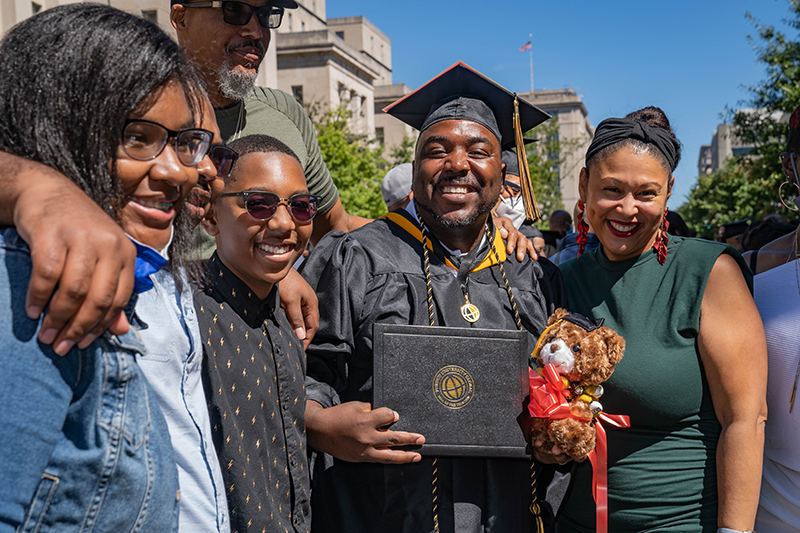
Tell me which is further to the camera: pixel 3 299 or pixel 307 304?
pixel 307 304

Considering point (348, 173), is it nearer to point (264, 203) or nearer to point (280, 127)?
point (280, 127)

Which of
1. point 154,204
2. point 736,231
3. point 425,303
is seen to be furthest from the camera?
point 736,231

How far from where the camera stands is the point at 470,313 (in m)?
2.74

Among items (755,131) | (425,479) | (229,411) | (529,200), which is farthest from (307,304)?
(755,131)

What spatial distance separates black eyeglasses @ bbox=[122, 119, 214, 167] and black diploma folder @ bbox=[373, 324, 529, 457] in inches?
41.8

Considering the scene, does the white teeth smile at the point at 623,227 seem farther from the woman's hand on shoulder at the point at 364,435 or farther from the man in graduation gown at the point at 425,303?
the woman's hand on shoulder at the point at 364,435

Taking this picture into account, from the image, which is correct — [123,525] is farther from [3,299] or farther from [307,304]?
[307,304]

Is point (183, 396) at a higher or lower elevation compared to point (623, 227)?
lower

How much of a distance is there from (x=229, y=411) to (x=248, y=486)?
0.77 feet

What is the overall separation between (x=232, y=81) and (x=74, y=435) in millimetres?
2232

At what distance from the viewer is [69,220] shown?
108cm

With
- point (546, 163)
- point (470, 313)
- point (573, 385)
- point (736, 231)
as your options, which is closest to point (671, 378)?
point (573, 385)

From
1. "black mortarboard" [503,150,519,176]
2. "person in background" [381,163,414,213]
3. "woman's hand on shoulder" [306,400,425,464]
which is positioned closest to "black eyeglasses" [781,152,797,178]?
"woman's hand on shoulder" [306,400,425,464]

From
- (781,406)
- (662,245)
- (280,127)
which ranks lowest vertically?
(781,406)
